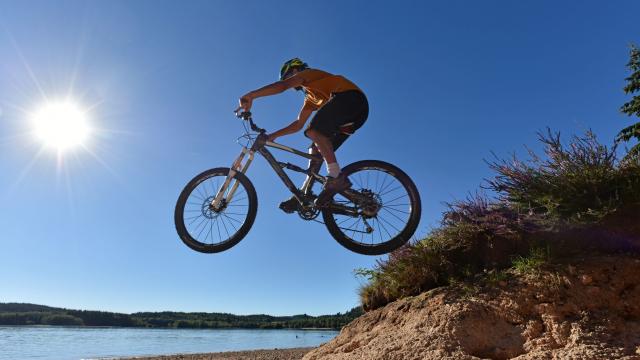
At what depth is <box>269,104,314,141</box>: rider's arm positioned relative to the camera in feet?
22.2

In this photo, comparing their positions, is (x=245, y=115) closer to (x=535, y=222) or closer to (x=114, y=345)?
(x=535, y=222)

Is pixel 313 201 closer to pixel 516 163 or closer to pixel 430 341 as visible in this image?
pixel 430 341

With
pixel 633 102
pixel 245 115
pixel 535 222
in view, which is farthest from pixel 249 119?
pixel 633 102

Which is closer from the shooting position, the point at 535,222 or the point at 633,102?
the point at 535,222

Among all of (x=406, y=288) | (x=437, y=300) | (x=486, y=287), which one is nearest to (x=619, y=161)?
(x=486, y=287)

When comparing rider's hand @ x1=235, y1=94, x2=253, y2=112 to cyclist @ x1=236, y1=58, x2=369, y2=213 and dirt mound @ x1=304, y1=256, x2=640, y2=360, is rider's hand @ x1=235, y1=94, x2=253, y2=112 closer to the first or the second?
cyclist @ x1=236, y1=58, x2=369, y2=213

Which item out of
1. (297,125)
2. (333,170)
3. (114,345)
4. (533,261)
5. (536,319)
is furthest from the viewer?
(114,345)

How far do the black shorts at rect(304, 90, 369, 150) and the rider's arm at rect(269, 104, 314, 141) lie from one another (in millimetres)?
484

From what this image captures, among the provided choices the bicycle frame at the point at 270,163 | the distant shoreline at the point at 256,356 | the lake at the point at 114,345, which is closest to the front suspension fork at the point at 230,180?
the bicycle frame at the point at 270,163

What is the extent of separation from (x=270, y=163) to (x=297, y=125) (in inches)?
29.0

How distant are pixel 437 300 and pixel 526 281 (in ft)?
3.76

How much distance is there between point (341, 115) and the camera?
20.9ft

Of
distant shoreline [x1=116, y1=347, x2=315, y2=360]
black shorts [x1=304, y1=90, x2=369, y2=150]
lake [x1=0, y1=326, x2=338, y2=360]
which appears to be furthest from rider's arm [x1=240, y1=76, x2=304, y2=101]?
Answer: lake [x1=0, y1=326, x2=338, y2=360]

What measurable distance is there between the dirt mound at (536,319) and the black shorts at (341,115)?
2684 mm
